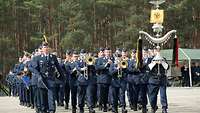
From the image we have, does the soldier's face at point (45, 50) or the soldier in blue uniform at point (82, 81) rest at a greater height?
the soldier's face at point (45, 50)

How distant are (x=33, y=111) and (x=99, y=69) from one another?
3256mm

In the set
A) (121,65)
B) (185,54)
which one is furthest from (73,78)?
(185,54)

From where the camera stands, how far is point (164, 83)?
49.3 ft

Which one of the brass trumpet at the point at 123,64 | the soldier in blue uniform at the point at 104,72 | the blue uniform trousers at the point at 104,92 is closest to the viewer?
the brass trumpet at the point at 123,64

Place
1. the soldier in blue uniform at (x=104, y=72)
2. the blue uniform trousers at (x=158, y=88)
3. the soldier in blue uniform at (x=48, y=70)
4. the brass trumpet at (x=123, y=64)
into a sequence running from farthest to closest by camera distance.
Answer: the soldier in blue uniform at (x=104, y=72) < the brass trumpet at (x=123, y=64) < the blue uniform trousers at (x=158, y=88) < the soldier in blue uniform at (x=48, y=70)

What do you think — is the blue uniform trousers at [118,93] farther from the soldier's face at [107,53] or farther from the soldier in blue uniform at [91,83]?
the soldier's face at [107,53]

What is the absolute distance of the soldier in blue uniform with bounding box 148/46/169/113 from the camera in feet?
48.8

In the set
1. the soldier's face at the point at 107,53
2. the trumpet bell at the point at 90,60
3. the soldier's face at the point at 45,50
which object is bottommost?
the trumpet bell at the point at 90,60

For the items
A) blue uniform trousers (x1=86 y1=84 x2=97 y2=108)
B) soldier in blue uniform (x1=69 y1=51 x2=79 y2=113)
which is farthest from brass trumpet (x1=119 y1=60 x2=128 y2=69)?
soldier in blue uniform (x1=69 y1=51 x2=79 y2=113)

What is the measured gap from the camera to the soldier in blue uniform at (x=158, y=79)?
48.8 ft

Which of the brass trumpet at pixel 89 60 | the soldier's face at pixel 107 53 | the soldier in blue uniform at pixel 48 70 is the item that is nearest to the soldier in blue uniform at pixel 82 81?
the brass trumpet at pixel 89 60

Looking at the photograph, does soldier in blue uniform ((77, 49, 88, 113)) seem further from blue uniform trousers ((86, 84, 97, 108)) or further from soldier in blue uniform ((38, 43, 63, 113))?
soldier in blue uniform ((38, 43, 63, 113))

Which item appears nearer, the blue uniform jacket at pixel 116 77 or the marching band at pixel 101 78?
the marching band at pixel 101 78

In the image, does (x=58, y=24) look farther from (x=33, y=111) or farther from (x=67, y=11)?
(x=33, y=111)
